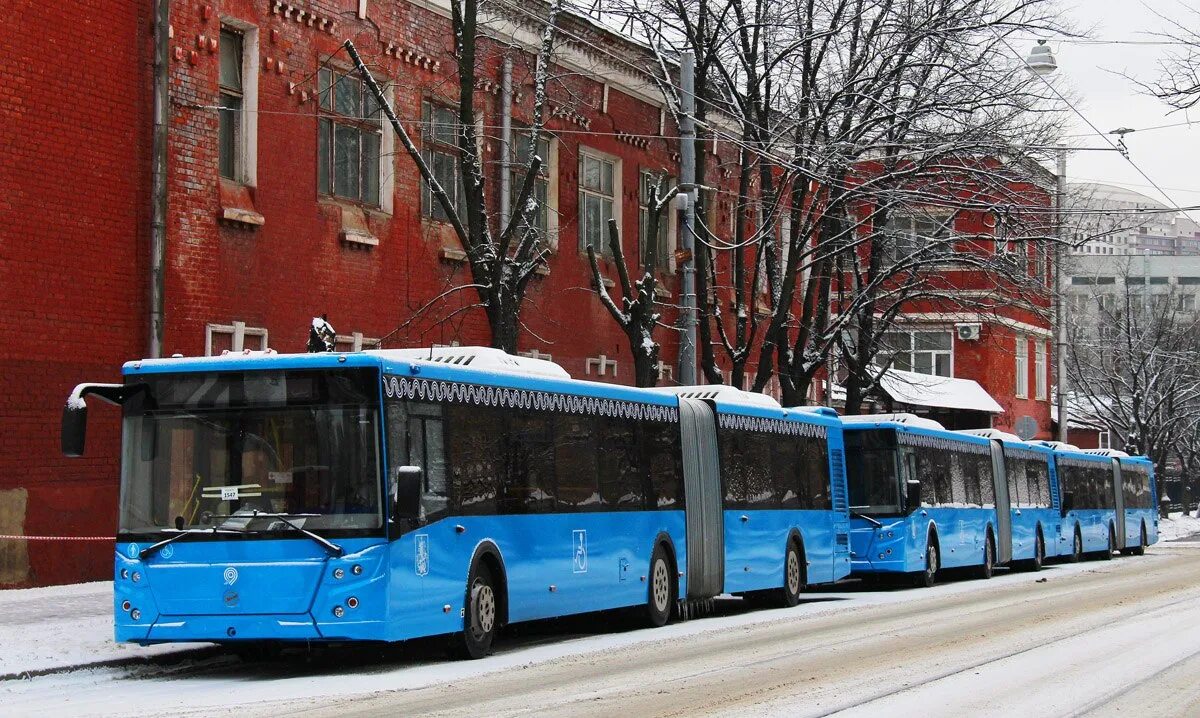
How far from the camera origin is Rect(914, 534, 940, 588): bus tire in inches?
1179

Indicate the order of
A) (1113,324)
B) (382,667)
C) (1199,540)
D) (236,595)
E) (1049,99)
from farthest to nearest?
(1113,324) → (1199,540) → (1049,99) → (382,667) → (236,595)

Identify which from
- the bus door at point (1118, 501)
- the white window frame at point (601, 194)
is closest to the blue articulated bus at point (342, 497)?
the white window frame at point (601, 194)

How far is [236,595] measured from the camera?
46.5 feet

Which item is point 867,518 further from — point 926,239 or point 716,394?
point 926,239

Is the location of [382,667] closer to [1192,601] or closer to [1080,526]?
[1192,601]

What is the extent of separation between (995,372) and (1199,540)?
8.54m

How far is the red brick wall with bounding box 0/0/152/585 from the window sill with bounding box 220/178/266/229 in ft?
4.44

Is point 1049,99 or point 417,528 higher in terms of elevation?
point 1049,99

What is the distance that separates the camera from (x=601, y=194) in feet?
113

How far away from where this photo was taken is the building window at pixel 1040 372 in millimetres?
63719

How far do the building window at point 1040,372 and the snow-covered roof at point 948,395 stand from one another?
6781mm

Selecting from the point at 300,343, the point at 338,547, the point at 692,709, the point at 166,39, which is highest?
the point at 166,39

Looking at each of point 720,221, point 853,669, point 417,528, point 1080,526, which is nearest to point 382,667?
point 417,528

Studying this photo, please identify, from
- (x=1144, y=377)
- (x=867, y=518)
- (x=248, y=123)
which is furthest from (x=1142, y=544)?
(x=248, y=123)
